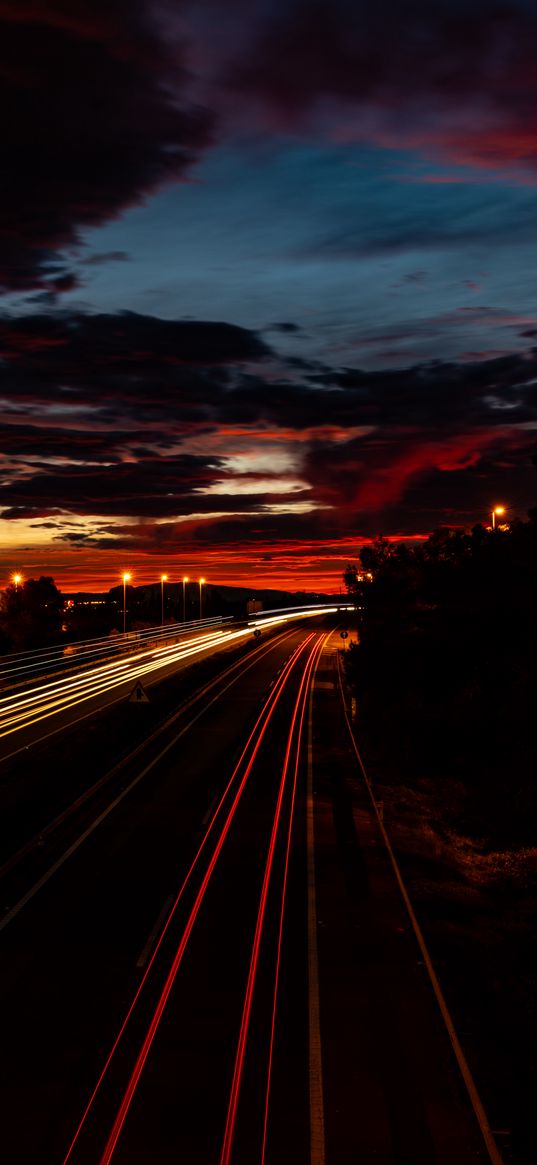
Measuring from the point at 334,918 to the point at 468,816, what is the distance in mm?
13927

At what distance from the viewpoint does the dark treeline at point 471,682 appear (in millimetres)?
32812

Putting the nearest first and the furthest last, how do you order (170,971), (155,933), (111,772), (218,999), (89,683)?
1. (218,999)
2. (170,971)
3. (155,933)
4. (111,772)
5. (89,683)

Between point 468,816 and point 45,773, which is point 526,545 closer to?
point 468,816

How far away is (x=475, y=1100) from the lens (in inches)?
458

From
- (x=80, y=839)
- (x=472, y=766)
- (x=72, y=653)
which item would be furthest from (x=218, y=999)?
→ (x=72, y=653)

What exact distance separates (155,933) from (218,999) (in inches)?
129

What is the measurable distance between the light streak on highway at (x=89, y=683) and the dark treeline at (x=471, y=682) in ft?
58.5

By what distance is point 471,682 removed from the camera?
135 ft

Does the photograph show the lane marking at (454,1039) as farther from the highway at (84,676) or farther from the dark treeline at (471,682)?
the highway at (84,676)

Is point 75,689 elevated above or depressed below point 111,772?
above

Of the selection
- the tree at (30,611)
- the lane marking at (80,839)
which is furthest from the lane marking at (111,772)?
the tree at (30,611)

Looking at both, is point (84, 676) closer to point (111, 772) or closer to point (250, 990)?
point (111, 772)

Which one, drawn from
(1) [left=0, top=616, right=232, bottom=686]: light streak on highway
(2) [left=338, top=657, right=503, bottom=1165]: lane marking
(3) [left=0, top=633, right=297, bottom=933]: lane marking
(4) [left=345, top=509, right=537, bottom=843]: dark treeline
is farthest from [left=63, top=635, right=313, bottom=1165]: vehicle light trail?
(1) [left=0, top=616, right=232, bottom=686]: light streak on highway

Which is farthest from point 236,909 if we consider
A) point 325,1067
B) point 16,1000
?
point 325,1067
